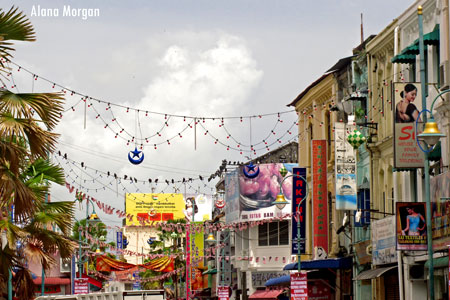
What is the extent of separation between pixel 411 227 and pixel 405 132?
3299 mm

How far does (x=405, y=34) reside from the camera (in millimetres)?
34125

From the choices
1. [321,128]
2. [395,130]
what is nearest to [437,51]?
[395,130]

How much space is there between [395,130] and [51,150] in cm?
1159

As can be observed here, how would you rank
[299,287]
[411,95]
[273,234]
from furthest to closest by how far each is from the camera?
[273,234] → [299,287] → [411,95]

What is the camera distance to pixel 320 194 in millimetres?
44656

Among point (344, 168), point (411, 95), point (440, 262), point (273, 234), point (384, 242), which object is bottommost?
point (440, 262)

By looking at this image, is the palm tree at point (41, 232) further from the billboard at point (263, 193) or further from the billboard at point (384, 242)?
the billboard at point (263, 193)

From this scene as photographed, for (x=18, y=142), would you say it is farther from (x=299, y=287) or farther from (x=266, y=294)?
(x=266, y=294)

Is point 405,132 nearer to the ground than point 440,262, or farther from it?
farther from it

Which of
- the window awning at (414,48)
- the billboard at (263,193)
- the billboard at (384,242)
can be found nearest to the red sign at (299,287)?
the billboard at (384,242)

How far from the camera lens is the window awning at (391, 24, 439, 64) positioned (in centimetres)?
2945

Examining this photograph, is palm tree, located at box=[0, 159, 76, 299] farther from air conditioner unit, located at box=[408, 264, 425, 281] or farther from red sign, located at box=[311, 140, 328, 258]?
red sign, located at box=[311, 140, 328, 258]

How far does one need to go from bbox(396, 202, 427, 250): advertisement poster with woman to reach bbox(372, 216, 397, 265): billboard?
17.6 feet

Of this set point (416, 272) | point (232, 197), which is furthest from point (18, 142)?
point (232, 197)
